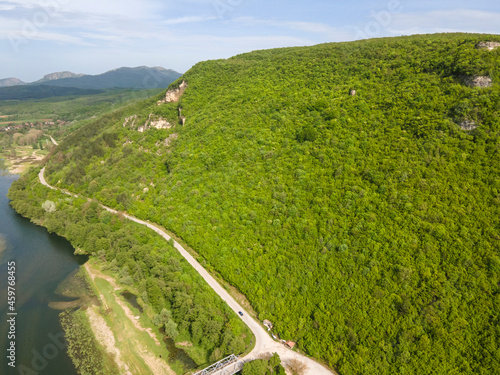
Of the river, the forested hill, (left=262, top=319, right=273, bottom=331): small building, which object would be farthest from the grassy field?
the forested hill

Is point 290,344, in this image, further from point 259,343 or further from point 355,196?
point 355,196

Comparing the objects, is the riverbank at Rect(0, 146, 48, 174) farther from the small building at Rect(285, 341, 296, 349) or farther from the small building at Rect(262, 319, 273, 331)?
the small building at Rect(285, 341, 296, 349)

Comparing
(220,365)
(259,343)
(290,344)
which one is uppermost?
(290,344)

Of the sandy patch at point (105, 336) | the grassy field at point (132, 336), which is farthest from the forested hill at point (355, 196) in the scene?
the sandy patch at point (105, 336)

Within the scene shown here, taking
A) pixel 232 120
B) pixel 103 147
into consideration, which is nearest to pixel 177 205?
pixel 232 120

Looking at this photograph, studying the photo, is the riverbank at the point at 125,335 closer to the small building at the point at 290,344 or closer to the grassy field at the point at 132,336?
the grassy field at the point at 132,336

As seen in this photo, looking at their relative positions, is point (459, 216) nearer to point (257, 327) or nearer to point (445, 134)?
point (445, 134)

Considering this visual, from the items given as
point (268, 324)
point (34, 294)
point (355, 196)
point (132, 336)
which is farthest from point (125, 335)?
→ point (355, 196)
